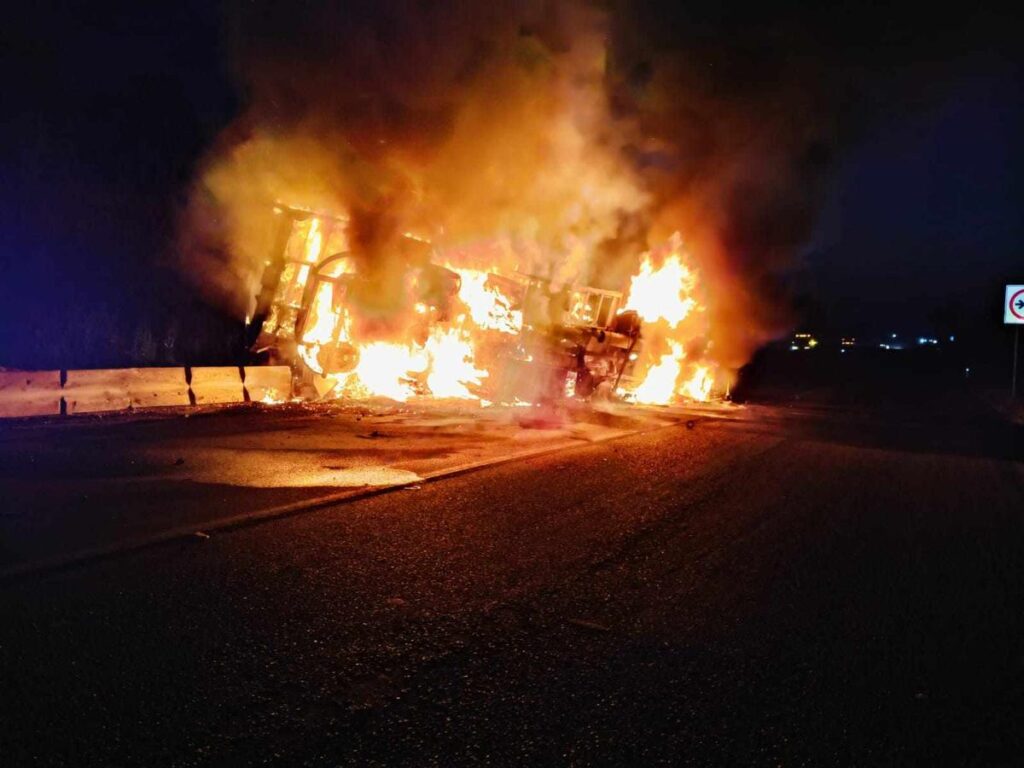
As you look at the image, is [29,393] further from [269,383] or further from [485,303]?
[485,303]

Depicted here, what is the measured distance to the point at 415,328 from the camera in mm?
13852

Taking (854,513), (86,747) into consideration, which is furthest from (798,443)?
(86,747)

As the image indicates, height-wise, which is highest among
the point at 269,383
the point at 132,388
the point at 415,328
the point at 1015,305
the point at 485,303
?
the point at 1015,305

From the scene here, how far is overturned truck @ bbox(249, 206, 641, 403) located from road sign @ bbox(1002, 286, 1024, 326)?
9617mm

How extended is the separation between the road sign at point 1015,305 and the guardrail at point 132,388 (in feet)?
54.3

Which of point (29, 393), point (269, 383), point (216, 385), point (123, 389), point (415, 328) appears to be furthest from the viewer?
point (415, 328)

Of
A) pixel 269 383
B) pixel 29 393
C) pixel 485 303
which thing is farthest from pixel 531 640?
pixel 485 303

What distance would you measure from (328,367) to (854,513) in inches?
371

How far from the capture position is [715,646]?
351 cm

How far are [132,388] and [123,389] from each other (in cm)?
13

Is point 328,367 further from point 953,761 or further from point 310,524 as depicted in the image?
point 953,761

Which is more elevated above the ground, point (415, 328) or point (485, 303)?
point (485, 303)

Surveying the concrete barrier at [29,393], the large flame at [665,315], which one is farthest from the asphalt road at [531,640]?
the large flame at [665,315]

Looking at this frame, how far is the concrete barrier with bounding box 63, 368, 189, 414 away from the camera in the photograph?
10.2m
